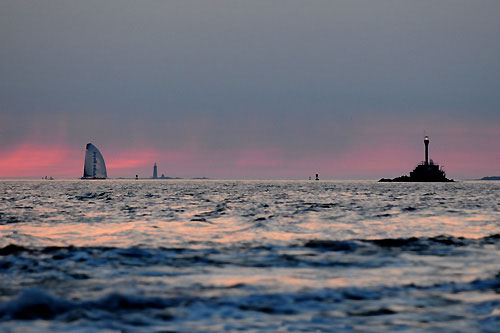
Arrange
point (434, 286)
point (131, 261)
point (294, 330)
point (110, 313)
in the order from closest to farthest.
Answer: point (294, 330) → point (110, 313) → point (434, 286) → point (131, 261)

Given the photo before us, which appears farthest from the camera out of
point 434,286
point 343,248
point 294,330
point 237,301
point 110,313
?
point 343,248

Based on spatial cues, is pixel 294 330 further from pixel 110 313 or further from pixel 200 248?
pixel 200 248

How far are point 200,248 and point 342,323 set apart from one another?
9214 mm

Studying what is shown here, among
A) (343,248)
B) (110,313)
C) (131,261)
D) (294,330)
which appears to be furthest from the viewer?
(343,248)

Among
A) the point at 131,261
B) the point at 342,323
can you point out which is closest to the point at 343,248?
the point at 131,261

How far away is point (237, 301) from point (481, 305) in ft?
15.4

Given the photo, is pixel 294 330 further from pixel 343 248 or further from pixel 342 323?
pixel 343 248

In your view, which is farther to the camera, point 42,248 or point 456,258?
point 42,248

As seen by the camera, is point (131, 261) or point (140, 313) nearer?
point (140, 313)

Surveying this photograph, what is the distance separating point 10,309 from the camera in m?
9.33

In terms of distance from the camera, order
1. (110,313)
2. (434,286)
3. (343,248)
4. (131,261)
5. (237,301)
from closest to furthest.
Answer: (110,313) → (237,301) → (434,286) → (131,261) → (343,248)

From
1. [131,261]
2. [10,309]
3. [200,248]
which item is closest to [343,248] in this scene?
[200,248]

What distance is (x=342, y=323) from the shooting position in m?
8.46

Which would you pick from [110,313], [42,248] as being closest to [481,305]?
[110,313]
